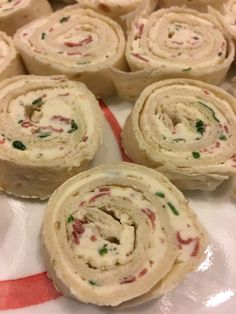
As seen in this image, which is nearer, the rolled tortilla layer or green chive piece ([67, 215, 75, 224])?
green chive piece ([67, 215, 75, 224])

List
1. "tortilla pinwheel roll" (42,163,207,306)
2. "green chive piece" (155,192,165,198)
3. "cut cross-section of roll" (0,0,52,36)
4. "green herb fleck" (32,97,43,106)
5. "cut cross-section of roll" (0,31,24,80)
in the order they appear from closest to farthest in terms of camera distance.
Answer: "tortilla pinwheel roll" (42,163,207,306) < "green chive piece" (155,192,165,198) < "green herb fleck" (32,97,43,106) < "cut cross-section of roll" (0,31,24,80) < "cut cross-section of roll" (0,0,52,36)

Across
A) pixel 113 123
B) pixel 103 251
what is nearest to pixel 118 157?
pixel 113 123

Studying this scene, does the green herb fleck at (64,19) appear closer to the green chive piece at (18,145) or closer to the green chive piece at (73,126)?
the green chive piece at (73,126)

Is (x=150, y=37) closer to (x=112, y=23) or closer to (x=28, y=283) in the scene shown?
(x=112, y=23)

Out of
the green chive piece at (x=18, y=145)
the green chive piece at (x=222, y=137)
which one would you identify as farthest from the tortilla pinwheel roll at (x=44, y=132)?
the green chive piece at (x=222, y=137)

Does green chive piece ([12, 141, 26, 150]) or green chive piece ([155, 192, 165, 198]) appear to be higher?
green chive piece ([12, 141, 26, 150])

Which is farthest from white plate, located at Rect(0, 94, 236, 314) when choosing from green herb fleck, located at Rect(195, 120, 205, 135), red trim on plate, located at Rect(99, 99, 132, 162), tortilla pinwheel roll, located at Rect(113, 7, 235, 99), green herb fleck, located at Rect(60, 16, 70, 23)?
green herb fleck, located at Rect(60, 16, 70, 23)

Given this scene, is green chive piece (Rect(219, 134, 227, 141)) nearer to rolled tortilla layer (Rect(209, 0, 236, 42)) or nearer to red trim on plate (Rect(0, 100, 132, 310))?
rolled tortilla layer (Rect(209, 0, 236, 42))
